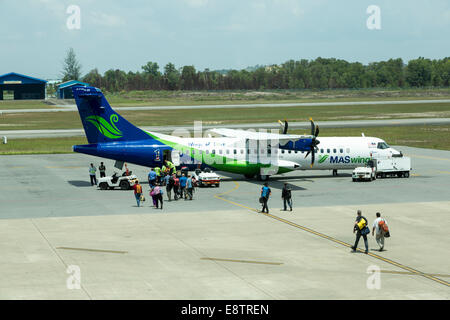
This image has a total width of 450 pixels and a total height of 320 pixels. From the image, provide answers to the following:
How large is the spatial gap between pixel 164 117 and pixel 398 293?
100320mm

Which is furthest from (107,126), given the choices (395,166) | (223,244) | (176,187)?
(395,166)

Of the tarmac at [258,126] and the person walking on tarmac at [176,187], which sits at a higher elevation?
the tarmac at [258,126]

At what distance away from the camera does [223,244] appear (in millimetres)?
26891

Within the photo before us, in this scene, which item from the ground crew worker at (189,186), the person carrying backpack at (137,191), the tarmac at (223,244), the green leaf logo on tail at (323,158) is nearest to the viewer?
the tarmac at (223,244)

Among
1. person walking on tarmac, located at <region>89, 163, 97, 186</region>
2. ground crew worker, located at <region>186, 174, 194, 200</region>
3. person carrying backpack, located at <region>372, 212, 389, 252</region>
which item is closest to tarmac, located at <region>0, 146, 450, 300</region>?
person carrying backpack, located at <region>372, 212, 389, 252</region>

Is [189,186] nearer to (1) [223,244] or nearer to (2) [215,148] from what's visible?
(2) [215,148]

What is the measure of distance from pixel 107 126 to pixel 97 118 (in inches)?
37.3

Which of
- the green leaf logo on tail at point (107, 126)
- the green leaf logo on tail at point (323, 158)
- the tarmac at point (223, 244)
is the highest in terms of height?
the green leaf logo on tail at point (107, 126)

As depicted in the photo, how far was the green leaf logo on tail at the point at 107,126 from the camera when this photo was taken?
43.8 metres

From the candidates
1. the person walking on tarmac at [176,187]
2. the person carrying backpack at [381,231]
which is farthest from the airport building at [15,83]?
the person carrying backpack at [381,231]

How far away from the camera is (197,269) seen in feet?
75.2

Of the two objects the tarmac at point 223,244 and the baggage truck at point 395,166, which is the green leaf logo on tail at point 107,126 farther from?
the baggage truck at point 395,166

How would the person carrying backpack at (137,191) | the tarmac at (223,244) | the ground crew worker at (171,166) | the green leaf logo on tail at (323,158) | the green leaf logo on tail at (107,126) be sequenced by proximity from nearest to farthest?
the tarmac at (223,244)
the person carrying backpack at (137,191)
the ground crew worker at (171,166)
the green leaf logo on tail at (107,126)
the green leaf logo on tail at (323,158)
